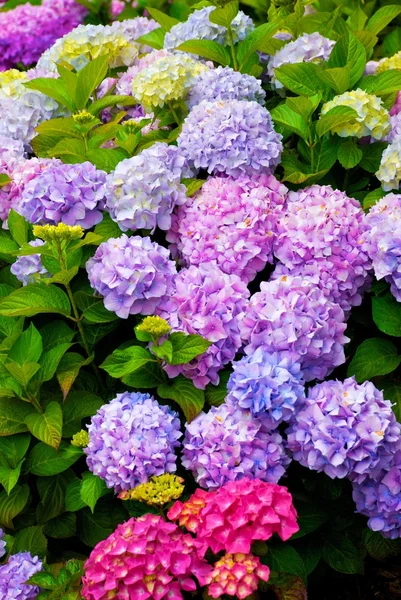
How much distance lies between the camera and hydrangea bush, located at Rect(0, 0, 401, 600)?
2.18 meters

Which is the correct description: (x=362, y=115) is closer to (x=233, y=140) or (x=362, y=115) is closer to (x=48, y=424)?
(x=233, y=140)

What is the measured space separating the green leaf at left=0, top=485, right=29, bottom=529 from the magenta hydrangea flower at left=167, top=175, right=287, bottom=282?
0.85 m

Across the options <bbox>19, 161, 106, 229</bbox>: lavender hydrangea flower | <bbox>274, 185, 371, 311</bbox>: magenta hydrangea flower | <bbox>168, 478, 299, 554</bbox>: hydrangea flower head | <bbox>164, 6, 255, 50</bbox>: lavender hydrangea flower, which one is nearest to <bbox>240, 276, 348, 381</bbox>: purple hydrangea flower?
<bbox>274, 185, 371, 311</bbox>: magenta hydrangea flower

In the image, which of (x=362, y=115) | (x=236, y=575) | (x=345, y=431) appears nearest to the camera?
(x=236, y=575)

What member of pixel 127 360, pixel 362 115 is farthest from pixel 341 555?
pixel 362 115

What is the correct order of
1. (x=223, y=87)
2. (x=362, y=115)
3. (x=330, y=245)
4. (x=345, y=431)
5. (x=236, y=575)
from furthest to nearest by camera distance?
1. (x=223, y=87)
2. (x=362, y=115)
3. (x=330, y=245)
4. (x=345, y=431)
5. (x=236, y=575)

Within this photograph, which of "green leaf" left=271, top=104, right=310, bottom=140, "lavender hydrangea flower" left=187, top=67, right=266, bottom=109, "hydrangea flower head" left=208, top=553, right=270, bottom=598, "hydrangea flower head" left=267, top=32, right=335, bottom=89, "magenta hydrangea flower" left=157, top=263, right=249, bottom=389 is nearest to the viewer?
"hydrangea flower head" left=208, top=553, right=270, bottom=598

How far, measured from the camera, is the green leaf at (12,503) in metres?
2.47

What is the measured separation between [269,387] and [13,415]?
2.55ft

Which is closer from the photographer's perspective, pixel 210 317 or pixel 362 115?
pixel 210 317

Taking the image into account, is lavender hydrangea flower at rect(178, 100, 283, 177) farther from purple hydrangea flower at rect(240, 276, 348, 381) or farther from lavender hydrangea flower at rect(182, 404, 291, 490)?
lavender hydrangea flower at rect(182, 404, 291, 490)

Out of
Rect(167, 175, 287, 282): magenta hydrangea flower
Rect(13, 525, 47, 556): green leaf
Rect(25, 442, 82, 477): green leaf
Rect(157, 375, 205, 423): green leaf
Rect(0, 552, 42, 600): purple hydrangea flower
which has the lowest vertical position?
Rect(13, 525, 47, 556): green leaf

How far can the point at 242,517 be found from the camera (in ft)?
6.35

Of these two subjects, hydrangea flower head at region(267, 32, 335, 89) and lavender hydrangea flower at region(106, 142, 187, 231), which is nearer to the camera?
lavender hydrangea flower at region(106, 142, 187, 231)
